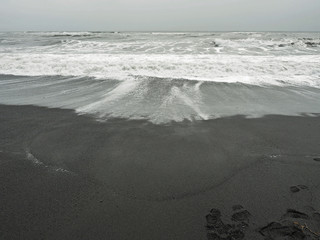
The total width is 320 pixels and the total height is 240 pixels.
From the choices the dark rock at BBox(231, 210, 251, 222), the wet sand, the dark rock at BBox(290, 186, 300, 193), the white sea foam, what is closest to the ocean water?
the white sea foam

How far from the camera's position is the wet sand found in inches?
107

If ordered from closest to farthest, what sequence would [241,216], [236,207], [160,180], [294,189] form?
1. [241,216]
2. [236,207]
3. [294,189]
4. [160,180]

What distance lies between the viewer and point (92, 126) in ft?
18.0

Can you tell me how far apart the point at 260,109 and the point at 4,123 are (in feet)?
20.6

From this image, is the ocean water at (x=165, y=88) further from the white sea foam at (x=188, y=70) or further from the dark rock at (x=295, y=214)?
the dark rock at (x=295, y=214)

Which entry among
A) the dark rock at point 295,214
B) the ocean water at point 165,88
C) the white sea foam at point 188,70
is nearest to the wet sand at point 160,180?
the dark rock at point 295,214

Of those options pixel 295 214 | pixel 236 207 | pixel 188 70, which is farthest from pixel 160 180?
pixel 188 70

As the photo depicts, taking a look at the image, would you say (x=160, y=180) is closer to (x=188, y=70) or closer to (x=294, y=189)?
(x=294, y=189)

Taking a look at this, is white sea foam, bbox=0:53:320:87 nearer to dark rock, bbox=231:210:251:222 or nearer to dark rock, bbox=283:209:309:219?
dark rock, bbox=283:209:309:219

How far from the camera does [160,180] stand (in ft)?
11.7

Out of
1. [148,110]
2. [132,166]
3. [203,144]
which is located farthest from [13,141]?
[203,144]

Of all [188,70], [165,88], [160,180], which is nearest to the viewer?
[160,180]

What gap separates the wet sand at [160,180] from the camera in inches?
107

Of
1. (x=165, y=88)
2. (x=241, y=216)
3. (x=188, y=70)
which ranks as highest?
(x=188, y=70)
